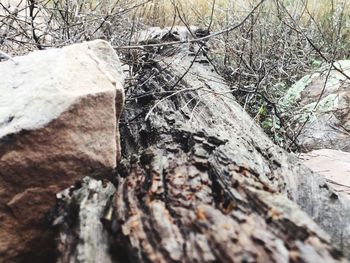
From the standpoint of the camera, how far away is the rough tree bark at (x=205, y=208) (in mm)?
1127

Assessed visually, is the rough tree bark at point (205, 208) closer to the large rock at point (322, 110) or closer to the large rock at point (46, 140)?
the large rock at point (46, 140)

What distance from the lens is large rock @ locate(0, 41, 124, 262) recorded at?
65.2 inches

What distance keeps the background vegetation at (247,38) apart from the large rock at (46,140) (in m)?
1.26

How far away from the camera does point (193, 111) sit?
2.51 meters

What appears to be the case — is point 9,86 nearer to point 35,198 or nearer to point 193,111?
point 35,198

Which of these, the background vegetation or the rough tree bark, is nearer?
the rough tree bark

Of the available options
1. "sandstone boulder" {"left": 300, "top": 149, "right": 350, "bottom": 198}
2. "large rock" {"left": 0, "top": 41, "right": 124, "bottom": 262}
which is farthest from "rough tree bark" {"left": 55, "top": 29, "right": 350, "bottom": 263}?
"sandstone boulder" {"left": 300, "top": 149, "right": 350, "bottom": 198}

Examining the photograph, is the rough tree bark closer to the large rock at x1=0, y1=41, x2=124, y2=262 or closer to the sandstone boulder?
the large rock at x1=0, y1=41, x2=124, y2=262

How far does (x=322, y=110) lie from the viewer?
366 cm

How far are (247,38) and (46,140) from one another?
2.81m

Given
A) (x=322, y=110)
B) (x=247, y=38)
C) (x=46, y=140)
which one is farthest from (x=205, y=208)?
(x=247, y=38)

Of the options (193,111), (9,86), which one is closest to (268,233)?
(9,86)

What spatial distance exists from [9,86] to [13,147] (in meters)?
0.39

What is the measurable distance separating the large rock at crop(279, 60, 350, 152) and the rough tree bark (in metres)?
1.38
